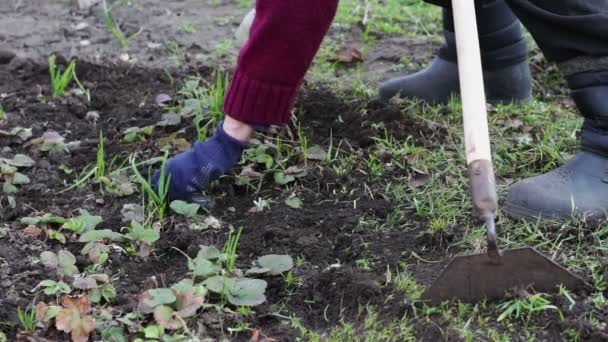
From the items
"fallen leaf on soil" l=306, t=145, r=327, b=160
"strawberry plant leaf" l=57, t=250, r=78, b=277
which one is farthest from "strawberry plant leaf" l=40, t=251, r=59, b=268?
"fallen leaf on soil" l=306, t=145, r=327, b=160

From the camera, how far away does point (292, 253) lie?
2.17 m

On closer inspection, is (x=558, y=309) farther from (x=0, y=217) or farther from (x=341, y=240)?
(x=0, y=217)

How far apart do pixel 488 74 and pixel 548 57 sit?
0.67 metres

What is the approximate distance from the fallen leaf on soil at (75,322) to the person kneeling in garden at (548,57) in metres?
0.61

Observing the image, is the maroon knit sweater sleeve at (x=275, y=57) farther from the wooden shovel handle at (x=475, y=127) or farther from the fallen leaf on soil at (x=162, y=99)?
the fallen leaf on soil at (x=162, y=99)

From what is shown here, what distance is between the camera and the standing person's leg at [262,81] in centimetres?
214

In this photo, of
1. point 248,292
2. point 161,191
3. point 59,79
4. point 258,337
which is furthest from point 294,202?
point 59,79

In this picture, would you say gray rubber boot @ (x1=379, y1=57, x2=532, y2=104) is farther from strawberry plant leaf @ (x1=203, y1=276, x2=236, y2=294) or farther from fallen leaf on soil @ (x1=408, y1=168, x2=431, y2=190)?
strawberry plant leaf @ (x1=203, y1=276, x2=236, y2=294)

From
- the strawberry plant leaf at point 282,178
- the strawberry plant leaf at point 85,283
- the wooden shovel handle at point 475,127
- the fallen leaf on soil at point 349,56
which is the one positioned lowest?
the strawberry plant leaf at point 85,283

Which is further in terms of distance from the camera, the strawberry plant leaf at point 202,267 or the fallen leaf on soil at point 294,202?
the fallen leaf on soil at point 294,202

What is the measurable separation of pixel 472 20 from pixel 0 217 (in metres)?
1.38

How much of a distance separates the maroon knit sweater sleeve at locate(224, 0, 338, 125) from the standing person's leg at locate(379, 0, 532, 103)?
85cm

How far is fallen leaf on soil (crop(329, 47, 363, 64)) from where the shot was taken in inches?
138

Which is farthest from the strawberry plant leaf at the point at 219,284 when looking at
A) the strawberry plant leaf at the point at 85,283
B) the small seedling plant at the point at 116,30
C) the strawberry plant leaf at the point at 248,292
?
the small seedling plant at the point at 116,30
